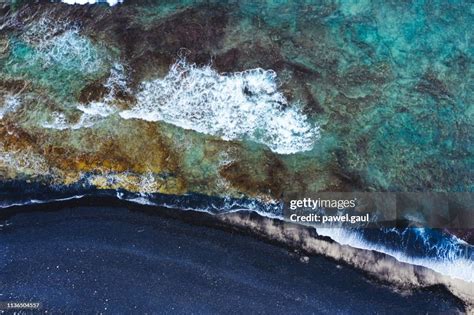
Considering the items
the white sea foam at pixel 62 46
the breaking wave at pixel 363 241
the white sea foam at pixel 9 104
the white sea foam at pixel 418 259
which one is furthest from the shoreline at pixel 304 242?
the white sea foam at pixel 62 46

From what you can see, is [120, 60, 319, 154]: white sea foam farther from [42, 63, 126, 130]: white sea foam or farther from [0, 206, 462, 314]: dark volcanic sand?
[0, 206, 462, 314]: dark volcanic sand

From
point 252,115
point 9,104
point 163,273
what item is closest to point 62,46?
point 9,104

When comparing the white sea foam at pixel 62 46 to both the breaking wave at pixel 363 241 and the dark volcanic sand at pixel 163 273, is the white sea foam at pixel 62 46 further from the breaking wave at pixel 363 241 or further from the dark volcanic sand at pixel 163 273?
the dark volcanic sand at pixel 163 273

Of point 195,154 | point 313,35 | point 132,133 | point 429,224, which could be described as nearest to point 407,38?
point 313,35

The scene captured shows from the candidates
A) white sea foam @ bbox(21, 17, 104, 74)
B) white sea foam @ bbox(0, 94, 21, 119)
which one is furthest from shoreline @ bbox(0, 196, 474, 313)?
white sea foam @ bbox(21, 17, 104, 74)

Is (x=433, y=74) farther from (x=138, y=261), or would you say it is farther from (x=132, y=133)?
(x=138, y=261)

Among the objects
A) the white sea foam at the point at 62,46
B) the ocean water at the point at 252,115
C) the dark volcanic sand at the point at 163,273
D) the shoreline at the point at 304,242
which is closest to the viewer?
the dark volcanic sand at the point at 163,273
